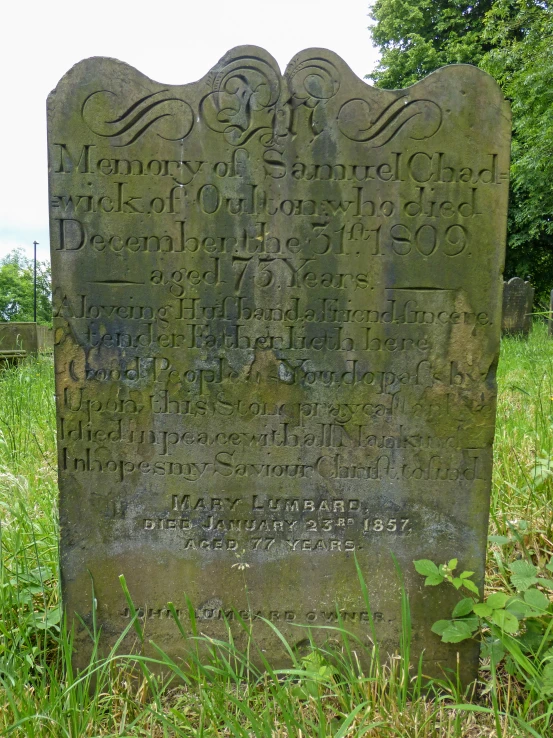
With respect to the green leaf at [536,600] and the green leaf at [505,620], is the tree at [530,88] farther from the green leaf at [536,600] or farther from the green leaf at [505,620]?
the green leaf at [505,620]

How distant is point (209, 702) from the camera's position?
7.05 feet

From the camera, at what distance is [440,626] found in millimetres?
2490

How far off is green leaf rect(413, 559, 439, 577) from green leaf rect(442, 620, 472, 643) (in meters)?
0.23

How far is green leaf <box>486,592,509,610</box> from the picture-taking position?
2.35m

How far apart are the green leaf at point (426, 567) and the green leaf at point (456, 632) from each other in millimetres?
235

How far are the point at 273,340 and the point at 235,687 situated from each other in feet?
5.04

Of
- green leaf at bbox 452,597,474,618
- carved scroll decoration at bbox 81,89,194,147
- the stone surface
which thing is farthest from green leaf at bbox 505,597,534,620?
the stone surface

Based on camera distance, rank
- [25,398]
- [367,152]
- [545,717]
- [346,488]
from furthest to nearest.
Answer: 1. [25,398]
2. [346,488]
3. [367,152]
4. [545,717]

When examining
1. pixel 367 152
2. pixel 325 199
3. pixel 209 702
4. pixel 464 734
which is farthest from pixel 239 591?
pixel 367 152

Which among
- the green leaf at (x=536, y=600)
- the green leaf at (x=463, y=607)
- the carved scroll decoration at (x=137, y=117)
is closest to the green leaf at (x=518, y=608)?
the green leaf at (x=536, y=600)

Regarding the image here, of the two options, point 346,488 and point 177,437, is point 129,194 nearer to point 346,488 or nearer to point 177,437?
point 177,437

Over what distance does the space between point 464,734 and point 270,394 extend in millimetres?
1552

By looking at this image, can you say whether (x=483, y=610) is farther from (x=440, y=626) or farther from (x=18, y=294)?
(x=18, y=294)

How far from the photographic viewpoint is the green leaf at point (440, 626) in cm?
248
